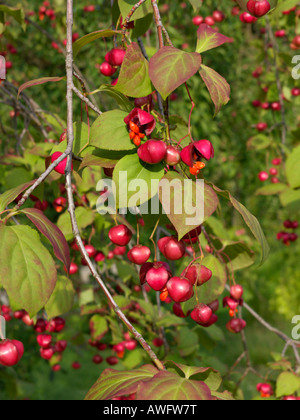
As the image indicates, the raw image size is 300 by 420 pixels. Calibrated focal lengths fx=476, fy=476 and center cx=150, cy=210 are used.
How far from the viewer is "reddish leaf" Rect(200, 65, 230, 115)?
27.8 inches

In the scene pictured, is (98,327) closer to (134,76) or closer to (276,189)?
(276,189)

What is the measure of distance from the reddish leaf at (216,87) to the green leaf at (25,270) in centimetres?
33

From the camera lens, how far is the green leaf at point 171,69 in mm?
669

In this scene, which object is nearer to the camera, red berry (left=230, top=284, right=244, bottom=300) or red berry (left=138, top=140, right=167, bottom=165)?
red berry (left=138, top=140, right=167, bottom=165)

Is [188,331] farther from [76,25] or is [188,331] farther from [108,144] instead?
[76,25]

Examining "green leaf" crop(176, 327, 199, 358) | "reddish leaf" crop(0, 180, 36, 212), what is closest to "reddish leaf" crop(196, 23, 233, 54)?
"reddish leaf" crop(0, 180, 36, 212)

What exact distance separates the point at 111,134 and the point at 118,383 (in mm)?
370

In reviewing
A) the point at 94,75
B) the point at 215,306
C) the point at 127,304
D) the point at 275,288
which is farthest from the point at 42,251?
the point at 275,288

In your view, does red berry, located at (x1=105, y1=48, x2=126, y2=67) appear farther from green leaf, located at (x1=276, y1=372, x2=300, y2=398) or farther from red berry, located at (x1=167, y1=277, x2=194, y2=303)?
green leaf, located at (x1=276, y1=372, x2=300, y2=398)

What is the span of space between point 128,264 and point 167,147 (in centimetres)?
107

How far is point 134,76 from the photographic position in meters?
0.74

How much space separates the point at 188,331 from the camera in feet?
5.70

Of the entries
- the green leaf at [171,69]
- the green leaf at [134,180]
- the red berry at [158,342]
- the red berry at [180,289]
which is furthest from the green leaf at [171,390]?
the red berry at [158,342]

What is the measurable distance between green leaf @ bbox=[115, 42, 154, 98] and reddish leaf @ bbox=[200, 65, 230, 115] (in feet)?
0.30
